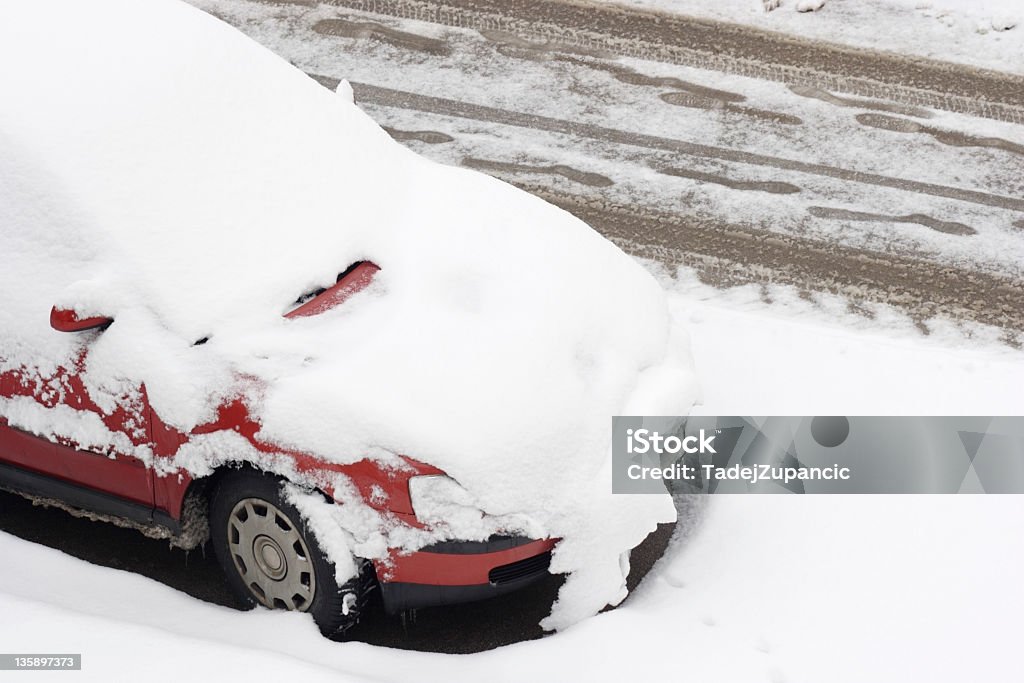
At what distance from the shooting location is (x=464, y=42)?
26.7 ft

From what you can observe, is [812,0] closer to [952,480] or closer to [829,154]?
[829,154]

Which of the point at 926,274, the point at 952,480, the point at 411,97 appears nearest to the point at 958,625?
the point at 952,480

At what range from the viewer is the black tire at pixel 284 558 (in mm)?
3549

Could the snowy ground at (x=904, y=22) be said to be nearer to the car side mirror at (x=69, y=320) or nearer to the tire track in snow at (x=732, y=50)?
the tire track in snow at (x=732, y=50)

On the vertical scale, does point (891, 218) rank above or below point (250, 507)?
above

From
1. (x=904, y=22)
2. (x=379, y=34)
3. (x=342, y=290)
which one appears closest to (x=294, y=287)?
(x=342, y=290)

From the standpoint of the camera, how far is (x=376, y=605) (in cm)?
395

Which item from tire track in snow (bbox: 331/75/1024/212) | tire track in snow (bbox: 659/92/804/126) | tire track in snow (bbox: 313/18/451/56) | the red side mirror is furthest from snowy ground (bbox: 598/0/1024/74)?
the red side mirror

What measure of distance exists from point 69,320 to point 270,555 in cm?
100

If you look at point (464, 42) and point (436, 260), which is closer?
point (436, 260)

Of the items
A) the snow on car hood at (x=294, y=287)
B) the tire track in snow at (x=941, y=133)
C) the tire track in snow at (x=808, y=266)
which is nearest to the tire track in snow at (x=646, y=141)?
the tire track in snow at (x=941, y=133)

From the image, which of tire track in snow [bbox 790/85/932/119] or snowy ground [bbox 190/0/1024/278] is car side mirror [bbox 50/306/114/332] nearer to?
snowy ground [bbox 190/0/1024/278]

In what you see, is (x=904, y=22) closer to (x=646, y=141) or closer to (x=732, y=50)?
(x=732, y=50)

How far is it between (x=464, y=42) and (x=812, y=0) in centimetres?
279
